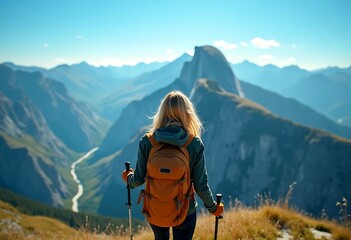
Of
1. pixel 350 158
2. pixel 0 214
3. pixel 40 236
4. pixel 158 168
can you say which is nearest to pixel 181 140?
pixel 158 168

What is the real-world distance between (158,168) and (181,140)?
627 millimetres

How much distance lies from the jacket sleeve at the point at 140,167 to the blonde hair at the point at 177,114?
436mm

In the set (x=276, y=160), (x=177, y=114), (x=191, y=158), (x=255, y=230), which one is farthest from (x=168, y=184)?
(x=276, y=160)

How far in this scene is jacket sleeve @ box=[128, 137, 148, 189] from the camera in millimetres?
5969

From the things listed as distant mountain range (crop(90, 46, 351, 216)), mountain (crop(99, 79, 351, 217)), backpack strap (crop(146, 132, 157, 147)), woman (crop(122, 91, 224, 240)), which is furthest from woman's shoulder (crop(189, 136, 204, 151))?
distant mountain range (crop(90, 46, 351, 216))

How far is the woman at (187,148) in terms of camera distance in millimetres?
5777

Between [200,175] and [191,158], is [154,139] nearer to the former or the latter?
[191,158]

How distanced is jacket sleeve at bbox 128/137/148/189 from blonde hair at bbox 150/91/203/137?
1.43ft

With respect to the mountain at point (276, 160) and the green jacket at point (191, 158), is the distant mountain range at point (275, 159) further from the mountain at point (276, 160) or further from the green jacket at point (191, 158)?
the green jacket at point (191, 158)

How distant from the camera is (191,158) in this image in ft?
18.9

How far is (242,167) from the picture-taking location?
17988cm

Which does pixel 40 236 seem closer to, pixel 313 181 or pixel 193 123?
pixel 193 123

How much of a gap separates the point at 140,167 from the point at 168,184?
834mm

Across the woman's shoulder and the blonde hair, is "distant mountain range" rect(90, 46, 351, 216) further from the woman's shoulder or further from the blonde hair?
the woman's shoulder
